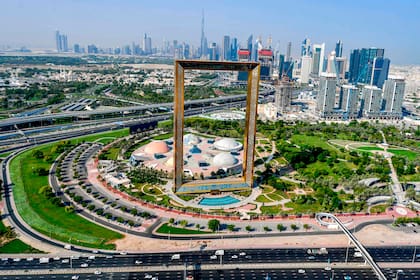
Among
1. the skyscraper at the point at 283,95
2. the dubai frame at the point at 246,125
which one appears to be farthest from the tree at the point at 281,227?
the skyscraper at the point at 283,95

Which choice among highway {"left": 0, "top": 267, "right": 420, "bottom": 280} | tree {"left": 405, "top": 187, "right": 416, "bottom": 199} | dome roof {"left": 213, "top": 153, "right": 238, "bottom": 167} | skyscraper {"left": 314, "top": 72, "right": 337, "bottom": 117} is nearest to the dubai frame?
dome roof {"left": 213, "top": 153, "right": 238, "bottom": 167}

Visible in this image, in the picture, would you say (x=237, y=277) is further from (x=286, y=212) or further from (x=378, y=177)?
(x=378, y=177)

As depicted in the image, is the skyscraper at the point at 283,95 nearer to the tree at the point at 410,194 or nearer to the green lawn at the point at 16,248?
the tree at the point at 410,194

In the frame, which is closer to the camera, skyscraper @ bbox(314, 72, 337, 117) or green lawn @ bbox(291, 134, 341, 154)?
green lawn @ bbox(291, 134, 341, 154)

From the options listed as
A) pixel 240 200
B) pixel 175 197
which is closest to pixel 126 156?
pixel 175 197

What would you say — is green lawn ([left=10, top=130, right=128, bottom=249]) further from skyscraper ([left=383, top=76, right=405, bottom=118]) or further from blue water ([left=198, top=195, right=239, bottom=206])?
skyscraper ([left=383, top=76, right=405, bottom=118])

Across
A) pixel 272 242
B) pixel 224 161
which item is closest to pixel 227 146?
pixel 224 161
